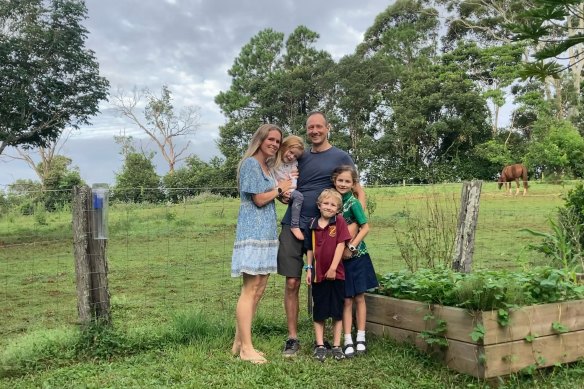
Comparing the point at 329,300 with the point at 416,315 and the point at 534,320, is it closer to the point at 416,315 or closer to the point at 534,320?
the point at 416,315

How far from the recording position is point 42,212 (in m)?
13.0

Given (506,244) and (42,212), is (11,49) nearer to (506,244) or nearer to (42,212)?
(42,212)

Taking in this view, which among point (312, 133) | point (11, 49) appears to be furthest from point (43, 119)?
point (312, 133)

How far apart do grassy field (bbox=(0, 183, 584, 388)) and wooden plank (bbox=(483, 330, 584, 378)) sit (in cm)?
8

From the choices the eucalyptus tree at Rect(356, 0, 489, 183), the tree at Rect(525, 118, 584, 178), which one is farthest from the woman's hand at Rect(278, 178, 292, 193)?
the eucalyptus tree at Rect(356, 0, 489, 183)

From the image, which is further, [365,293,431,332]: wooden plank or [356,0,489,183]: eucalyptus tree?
[356,0,489,183]: eucalyptus tree

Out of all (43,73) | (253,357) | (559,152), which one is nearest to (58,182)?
(43,73)

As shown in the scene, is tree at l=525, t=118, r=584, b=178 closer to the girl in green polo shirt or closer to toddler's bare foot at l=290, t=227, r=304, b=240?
the girl in green polo shirt

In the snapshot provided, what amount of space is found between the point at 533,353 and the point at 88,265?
3.17 meters

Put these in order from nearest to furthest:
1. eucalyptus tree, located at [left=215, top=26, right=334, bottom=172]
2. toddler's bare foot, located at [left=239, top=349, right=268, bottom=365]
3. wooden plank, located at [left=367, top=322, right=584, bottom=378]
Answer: wooden plank, located at [left=367, top=322, right=584, bottom=378]
toddler's bare foot, located at [left=239, top=349, right=268, bottom=365]
eucalyptus tree, located at [left=215, top=26, right=334, bottom=172]

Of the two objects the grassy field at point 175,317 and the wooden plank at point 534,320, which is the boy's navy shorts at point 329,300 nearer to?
the grassy field at point 175,317

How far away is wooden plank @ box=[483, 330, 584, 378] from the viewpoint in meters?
3.32

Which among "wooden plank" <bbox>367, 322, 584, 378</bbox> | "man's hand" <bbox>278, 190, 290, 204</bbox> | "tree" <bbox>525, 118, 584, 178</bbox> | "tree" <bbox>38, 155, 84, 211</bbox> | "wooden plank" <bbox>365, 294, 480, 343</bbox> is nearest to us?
"wooden plank" <bbox>367, 322, 584, 378</bbox>

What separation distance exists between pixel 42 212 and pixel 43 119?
14.5 feet
